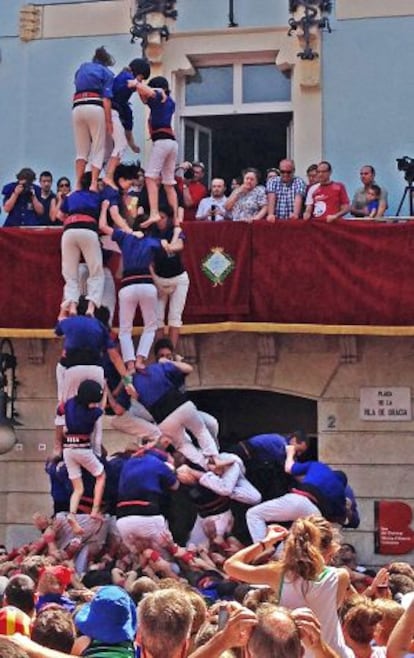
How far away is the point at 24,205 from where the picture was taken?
46.2 feet

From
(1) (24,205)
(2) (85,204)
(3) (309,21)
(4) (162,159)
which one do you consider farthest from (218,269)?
(3) (309,21)

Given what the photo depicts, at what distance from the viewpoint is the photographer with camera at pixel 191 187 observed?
1401cm

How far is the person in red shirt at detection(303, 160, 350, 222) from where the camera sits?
13375 mm

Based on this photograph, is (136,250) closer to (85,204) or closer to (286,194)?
(85,204)

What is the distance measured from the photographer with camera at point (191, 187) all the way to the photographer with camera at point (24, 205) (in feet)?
6.20

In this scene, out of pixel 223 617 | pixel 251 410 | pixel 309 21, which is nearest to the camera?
pixel 223 617

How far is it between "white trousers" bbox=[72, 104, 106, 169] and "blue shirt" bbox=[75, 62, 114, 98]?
0.19 m

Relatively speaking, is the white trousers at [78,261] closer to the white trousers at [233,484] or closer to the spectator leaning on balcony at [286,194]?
the white trousers at [233,484]

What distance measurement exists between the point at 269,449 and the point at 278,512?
3.49ft

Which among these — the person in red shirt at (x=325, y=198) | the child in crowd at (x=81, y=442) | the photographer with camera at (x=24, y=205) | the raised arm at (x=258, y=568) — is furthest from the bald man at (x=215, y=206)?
the raised arm at (x=258, y=568)

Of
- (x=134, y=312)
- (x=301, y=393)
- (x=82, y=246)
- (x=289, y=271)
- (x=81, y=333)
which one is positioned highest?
(x=82, y=246)

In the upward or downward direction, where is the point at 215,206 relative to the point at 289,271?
upward

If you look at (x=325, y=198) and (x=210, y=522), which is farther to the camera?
(x=325, y=198)

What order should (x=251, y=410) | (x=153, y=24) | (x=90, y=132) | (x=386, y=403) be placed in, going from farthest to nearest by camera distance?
1. (x=153, y=24)
2. (x=251, y=410)
3. (x=386, y=403)
4. (x=90, y=132)
